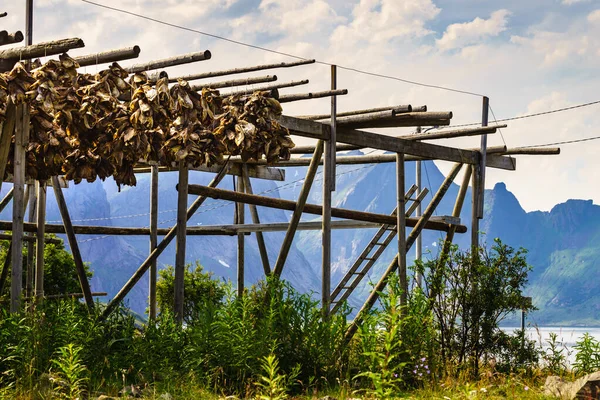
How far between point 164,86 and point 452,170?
21.9 feet

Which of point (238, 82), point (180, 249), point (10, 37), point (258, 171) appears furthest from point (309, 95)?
point (258, 171)

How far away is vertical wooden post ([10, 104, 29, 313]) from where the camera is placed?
34.9ft

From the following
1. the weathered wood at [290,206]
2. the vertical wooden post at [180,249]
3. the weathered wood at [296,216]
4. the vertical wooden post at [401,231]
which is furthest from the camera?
the vertical wooden post at [401,231]

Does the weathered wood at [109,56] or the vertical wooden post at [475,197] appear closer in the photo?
the weathered wood at [109,56]

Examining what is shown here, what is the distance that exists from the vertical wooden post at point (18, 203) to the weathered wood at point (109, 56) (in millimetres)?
957

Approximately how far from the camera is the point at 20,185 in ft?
34.9

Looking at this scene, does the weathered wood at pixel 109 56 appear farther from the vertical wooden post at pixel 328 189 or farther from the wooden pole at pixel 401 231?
the wooden pole at pixel 401 231

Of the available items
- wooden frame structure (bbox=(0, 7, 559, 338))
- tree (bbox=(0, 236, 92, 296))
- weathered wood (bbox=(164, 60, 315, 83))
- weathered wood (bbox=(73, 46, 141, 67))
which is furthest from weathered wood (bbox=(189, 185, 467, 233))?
tree (bbox=(0, 236, 92, 296))

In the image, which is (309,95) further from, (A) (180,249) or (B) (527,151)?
(B) (527,151)

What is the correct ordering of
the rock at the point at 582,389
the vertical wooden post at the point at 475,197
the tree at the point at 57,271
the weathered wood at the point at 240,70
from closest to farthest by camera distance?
the rock at the point at 582,389 → the weathered wood at the point at 240,70 → the vertical wooden post at the point at 475,197 → the tree at the point at 57,271

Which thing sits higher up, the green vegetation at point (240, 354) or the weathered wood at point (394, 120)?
the weathered wood at point (394, 120)

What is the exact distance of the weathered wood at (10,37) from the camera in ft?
33.7

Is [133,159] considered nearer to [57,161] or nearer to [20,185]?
[57,161]

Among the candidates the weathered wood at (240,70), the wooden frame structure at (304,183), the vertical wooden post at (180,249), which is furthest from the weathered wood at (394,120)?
the vertical wooden post at (180,249)
